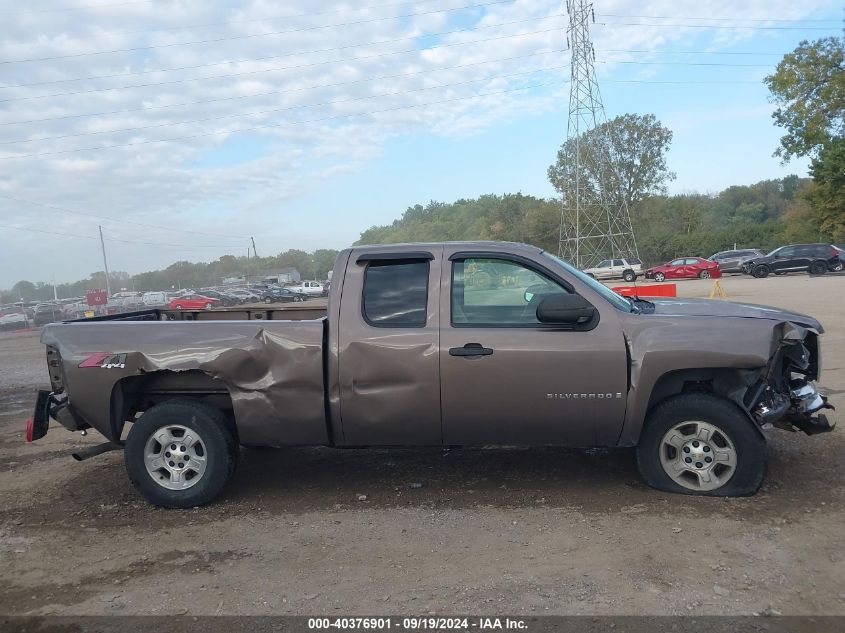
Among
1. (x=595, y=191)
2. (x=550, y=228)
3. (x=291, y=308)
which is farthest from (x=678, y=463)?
(x=595, y=191)

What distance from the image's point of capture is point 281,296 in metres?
59.8

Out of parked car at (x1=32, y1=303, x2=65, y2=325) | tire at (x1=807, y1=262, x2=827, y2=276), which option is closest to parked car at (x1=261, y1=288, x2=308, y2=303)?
parked car at (x1=32, y1=303, x2=65, y2=325)

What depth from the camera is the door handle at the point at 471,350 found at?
463cm

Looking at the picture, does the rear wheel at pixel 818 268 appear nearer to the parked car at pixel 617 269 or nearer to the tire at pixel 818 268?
the tire at pixel 818 268

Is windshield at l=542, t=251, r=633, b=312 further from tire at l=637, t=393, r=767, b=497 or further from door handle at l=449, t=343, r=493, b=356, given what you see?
door handle at l=449, t=343, r=493, b=356

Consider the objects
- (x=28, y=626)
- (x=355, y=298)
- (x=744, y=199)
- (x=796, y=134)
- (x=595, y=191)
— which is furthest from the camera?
(x=744, y=199)

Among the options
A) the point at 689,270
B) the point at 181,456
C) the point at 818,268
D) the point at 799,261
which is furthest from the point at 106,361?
the point at 689,270

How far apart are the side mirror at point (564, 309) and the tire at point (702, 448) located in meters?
0.88

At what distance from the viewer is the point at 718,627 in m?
3.12

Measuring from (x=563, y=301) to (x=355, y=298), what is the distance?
1.50 m

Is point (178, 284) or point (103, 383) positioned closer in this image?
point (103, 383)

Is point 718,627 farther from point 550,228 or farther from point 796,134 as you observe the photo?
point 550,228

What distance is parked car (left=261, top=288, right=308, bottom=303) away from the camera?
2299 inches

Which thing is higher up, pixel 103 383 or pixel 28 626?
pixel 103 383
